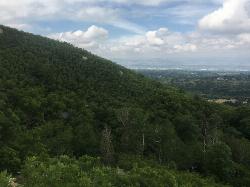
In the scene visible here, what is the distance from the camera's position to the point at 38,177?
108ft

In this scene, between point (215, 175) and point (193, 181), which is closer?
point (193, 181)

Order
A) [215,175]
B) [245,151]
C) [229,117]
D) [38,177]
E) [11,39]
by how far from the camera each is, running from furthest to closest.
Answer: [11,39] < [229,117] < [245,151] < [215,175] < [38,177]

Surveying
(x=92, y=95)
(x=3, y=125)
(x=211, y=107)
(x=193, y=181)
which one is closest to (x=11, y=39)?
(x=92, y=95)

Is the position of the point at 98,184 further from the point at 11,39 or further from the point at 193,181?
the point at 11,39

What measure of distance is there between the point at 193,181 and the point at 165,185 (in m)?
14.1

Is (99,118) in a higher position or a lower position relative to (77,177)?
lower

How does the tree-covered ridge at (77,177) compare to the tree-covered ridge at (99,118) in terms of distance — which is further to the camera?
the tree-covered ridge at (99,118)

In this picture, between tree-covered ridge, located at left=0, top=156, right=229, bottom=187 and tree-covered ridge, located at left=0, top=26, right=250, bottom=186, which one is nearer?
tree-covered ridge, located at left=0, top=156, right=229, bottom=187

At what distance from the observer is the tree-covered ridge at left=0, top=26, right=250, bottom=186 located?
73250 mm

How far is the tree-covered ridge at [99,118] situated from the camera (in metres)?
73.2

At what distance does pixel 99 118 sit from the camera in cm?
11744

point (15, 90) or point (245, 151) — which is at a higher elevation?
point (15, 90)

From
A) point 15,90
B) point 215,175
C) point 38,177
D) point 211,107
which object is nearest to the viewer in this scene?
point 38,177

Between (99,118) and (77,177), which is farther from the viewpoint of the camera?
(99,118)
